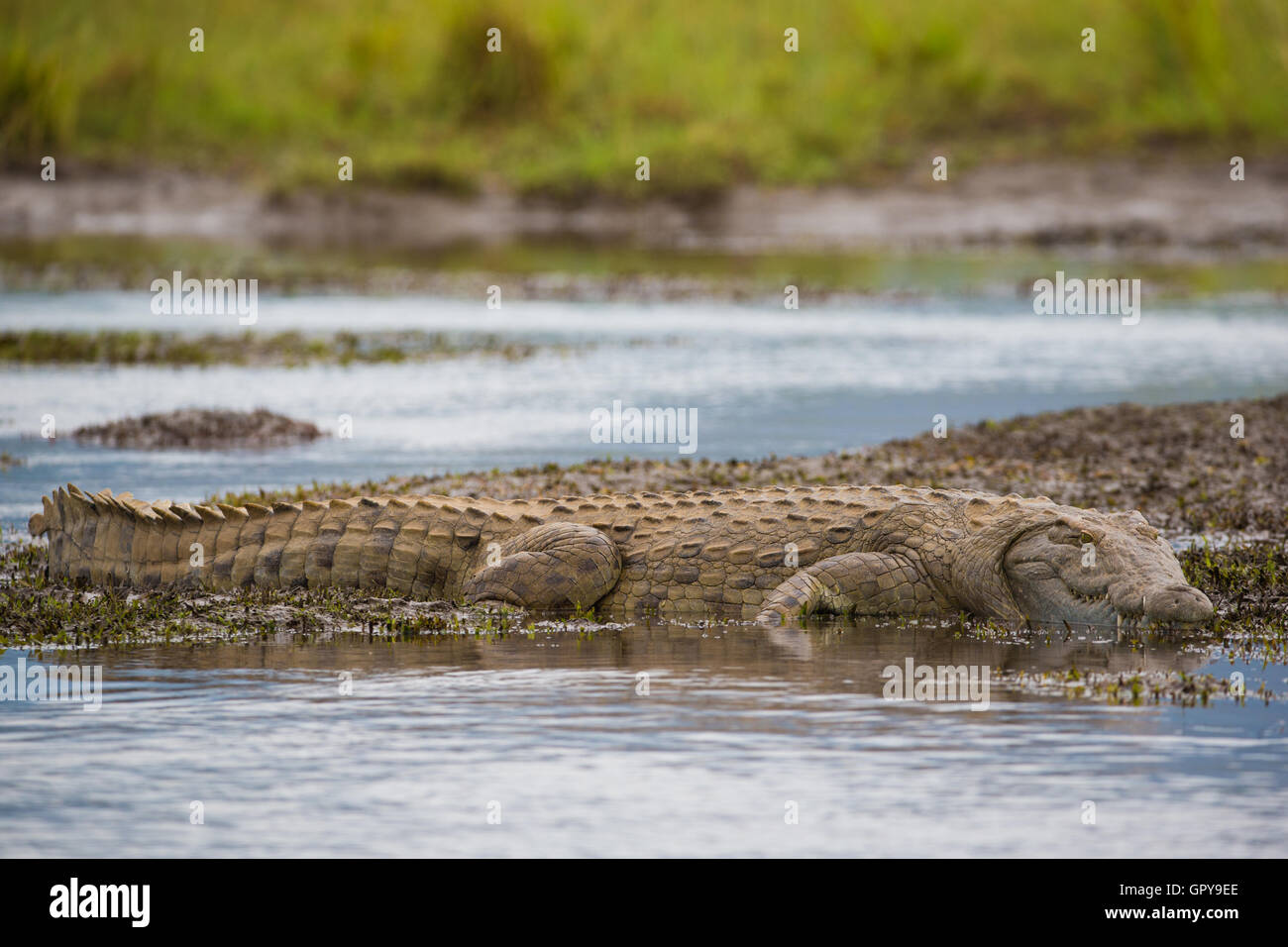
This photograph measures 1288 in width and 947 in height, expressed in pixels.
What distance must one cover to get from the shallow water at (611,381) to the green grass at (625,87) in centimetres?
2453

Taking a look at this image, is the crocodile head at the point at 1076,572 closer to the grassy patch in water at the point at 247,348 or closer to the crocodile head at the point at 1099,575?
the crocodile head at the point at 1099,575

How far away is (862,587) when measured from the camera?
10.0 meters

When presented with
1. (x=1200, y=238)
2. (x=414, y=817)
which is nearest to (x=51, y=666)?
(x=414, y=817)

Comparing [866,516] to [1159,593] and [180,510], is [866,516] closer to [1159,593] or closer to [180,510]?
[1159,593]

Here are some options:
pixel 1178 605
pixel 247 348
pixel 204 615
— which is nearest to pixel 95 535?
pixel 204 615

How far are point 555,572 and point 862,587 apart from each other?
5.55 feet

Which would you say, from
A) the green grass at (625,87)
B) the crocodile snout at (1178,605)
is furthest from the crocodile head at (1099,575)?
the green grass at (625,87)

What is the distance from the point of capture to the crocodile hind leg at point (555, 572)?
10156 millimetres

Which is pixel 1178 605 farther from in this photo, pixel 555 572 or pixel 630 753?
pixel 630 753

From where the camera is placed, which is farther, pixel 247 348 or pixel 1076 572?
pixel 247 348

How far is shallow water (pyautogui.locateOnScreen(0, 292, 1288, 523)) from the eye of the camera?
16422mm

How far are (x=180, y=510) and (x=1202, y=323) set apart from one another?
22104 millimetres

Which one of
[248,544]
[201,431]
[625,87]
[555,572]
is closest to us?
[555,572]

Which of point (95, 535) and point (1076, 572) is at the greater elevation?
point (95, 535)
